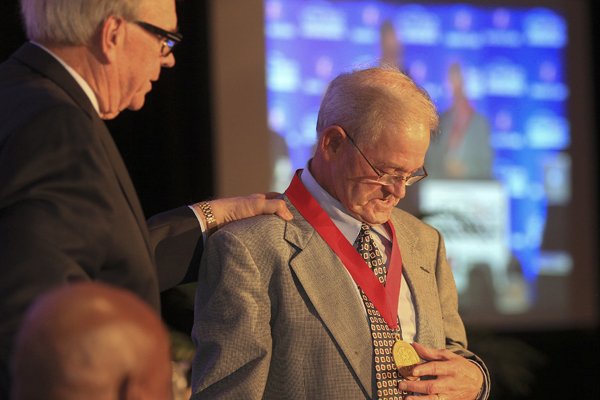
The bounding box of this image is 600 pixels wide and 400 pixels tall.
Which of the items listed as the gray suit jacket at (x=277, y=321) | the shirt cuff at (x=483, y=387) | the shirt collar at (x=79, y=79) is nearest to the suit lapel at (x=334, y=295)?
the gray suit jacket at (x=277, y=321)

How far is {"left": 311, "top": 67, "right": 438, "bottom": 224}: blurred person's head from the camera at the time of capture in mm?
2359

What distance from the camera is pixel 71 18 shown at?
1938 mm

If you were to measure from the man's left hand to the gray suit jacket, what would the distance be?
8 cm

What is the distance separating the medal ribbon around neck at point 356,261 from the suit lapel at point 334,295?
0.02 metres

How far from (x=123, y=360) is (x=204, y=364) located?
1.20 metres

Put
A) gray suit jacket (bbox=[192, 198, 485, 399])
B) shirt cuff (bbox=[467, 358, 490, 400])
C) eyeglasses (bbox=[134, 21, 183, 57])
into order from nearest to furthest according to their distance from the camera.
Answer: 1. eyeglasses (bbox=[134, 21, 183, 57])
2. gray suit jacket (bbox=[192, 198, 485, 399])
3. shirt cuff (bbox=[467, 358, 490, 400])

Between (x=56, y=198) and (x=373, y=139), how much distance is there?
919mm

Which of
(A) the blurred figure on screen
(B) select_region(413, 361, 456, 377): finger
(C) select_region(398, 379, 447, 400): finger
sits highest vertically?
(B) select_region(413, 361, 456, 377): finger

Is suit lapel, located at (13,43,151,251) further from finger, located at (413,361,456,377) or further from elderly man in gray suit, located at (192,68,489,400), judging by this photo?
finger, located at (413,361,456,377)

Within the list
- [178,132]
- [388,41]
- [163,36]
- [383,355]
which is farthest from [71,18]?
[388,41]

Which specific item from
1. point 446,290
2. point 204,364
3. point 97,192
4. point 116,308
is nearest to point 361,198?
point 446,290

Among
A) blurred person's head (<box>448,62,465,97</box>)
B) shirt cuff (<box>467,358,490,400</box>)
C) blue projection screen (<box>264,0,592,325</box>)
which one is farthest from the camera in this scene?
blurred person's head (<box>448,62,465,97</box>)

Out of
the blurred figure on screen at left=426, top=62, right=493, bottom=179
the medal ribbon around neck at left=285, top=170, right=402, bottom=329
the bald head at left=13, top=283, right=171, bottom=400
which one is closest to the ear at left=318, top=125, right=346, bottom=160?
the medal ribbon around neck at left=285, top=170, right=402, bottom=329

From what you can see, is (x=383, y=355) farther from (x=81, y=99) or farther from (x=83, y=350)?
(x=83, y=350)
